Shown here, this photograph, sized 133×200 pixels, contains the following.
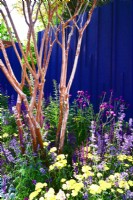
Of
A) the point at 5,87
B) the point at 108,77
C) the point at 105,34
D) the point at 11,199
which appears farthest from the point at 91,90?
the point at 5,87

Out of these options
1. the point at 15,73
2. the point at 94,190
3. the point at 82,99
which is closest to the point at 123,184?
the point at 94,190

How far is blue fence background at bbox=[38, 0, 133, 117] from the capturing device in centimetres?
495

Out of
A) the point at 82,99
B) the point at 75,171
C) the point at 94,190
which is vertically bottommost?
the point at 94,190

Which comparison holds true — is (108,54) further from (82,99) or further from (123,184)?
(123,184)

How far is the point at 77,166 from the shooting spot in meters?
3.32

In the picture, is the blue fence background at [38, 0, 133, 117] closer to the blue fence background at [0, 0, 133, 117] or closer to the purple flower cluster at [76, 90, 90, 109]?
the blue fence background at [0, 0, 133, 117]

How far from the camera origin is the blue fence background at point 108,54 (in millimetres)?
4945

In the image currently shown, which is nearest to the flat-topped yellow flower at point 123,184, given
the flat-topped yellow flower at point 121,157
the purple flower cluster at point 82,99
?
the flat-topped yellow flower at point 121,157

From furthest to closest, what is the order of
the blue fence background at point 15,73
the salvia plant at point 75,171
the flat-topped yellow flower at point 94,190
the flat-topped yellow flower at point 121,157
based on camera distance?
the blue fence background at point 15,73
the flat-topped yellow flower at point 121,157
the salvia plant at point 75,171
the flat-topped yellow flower at point 94,190

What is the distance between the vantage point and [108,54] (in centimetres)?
530

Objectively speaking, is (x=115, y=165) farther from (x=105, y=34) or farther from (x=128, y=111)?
(x=105, y=34)

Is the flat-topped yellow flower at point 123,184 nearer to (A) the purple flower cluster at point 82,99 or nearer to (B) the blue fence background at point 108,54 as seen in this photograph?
(A) the purple flower cluster at point 82,99

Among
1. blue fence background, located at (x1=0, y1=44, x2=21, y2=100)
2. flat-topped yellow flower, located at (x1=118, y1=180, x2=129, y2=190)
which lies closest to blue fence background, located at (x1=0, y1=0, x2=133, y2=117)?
flat-topped yellow flower, located at (x1=118, y1=180, x2=129, y2=190)

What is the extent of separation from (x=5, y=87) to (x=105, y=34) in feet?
12.4
